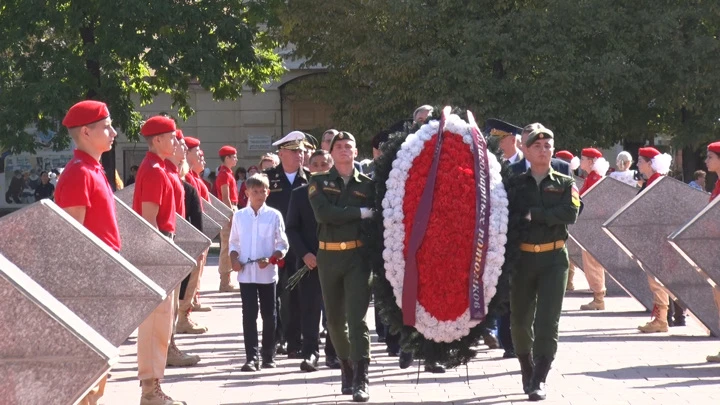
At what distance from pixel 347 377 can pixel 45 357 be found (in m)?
5.29

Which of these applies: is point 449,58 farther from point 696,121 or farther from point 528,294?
point 528,294

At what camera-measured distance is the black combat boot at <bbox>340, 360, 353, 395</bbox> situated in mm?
10297

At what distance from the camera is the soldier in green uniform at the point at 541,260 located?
9883 millimetres

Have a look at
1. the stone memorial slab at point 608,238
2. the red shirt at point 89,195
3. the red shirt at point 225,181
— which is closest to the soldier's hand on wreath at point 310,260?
the red shirt at point 89,195

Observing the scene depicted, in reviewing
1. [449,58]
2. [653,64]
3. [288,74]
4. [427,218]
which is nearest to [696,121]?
[653,64]

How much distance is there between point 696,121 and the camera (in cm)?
3550

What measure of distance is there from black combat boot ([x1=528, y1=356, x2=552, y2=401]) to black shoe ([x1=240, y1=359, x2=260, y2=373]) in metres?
2.90

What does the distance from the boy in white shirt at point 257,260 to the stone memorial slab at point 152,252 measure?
2.59m

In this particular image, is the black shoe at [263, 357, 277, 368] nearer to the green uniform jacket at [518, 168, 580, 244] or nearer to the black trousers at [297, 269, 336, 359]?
the black trousers at [297, 269, 336, 359]

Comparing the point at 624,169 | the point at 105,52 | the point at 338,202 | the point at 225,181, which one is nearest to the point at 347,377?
the point at 338,202

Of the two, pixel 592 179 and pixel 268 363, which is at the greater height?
pixel 592 179

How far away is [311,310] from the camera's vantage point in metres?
12.4

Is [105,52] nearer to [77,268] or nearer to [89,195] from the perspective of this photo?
[89,195]

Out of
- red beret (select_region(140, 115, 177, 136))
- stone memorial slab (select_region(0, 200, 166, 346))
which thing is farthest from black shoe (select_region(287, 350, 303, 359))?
stone memorial slab (select_region(0, 200, 166, 346))
